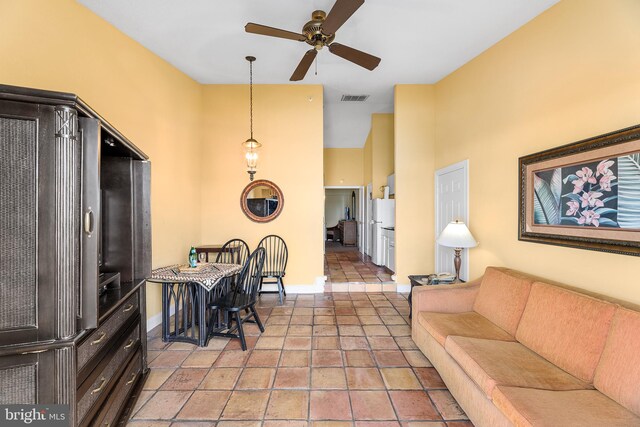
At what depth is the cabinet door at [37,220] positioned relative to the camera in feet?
3.85

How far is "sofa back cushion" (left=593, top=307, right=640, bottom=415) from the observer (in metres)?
1.42

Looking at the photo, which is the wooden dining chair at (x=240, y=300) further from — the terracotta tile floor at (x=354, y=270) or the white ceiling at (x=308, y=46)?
the white ceiling at (x=308, y=46)

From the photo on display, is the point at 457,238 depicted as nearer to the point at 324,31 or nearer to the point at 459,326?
the point at 459,326

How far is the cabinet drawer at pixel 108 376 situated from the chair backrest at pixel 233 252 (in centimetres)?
191

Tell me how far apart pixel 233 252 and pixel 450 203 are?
129 inches

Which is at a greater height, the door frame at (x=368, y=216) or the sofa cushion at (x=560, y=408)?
the door frame at (x=368, y=216)

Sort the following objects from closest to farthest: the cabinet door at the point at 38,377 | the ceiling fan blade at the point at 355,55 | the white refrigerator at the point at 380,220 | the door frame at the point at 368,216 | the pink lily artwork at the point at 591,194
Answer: the cabinet door at the point at 38,377 < the pink lily artwork at the point at 591,194 < the ceiling fan blade at the point at 355,55 < the white refrigerator at the point at 380,220 < the door frame at the point at 368,216

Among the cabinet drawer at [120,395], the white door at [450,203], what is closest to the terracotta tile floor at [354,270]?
the white door at [450,203]

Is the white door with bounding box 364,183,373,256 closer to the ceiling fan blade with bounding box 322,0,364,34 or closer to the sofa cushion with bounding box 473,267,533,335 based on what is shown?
the sofa cushion with bounding box 473,267,533,335

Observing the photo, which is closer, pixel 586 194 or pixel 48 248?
pixel 48 248

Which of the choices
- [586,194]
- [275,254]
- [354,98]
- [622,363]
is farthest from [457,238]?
[354,98]

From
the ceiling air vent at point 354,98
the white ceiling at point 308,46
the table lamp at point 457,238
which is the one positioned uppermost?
the ceiling air vent at point 354,98

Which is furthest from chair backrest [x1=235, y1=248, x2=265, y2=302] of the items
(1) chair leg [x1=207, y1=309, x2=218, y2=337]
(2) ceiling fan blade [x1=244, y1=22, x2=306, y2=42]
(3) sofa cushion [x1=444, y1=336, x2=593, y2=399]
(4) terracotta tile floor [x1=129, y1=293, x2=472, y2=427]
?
(2) ceiling fan blade [x1=244, y1=22, x2=306, y2=42]

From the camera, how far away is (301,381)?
2322mm
